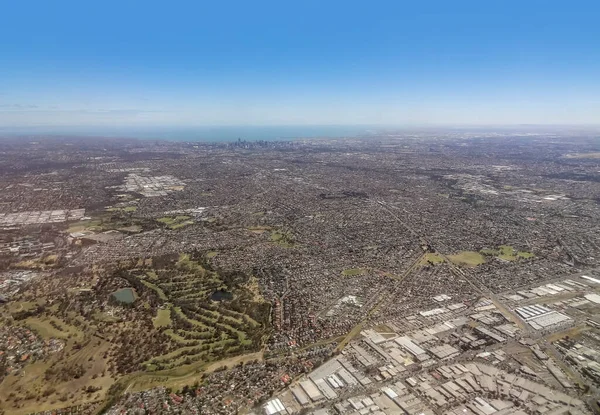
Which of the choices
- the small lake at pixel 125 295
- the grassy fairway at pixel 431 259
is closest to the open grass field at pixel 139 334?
the small lake at pixel 125 295

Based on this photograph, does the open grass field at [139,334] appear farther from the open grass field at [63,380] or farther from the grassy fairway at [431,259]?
the grassy fairway at [431,259]

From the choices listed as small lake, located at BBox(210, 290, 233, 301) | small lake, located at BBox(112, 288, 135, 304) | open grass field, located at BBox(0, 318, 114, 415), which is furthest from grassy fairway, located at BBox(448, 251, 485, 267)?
open grass field, located at BBox(0, 318, 114, 415)

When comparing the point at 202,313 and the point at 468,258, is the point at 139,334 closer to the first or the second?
the point at 202,313

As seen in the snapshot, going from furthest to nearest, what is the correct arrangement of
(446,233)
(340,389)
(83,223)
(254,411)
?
(83,223)
(446,233)
(340,389)
(254,411)

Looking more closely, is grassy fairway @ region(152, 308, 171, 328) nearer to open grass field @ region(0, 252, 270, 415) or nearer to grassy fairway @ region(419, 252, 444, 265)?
open grass field @ region(0, 252, 270, 415)

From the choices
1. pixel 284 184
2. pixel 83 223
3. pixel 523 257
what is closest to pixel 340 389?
pixel 523 257

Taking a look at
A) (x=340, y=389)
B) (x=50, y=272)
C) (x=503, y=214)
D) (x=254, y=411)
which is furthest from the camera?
(x=503, y=214)

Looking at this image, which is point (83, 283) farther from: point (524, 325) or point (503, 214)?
point (503, 214)
